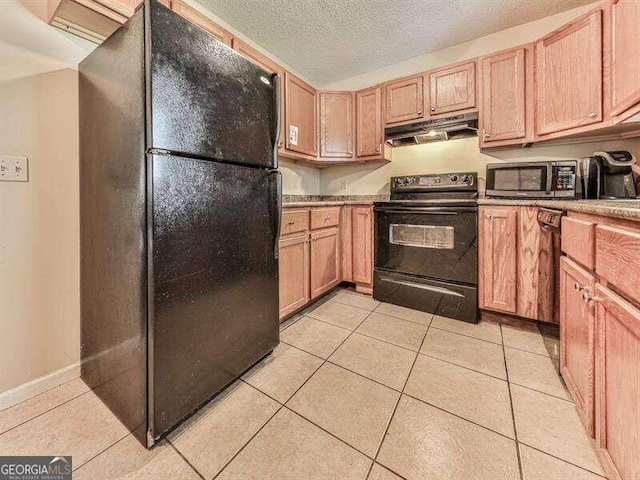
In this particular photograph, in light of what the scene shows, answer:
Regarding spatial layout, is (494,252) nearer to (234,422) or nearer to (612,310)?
(612,310)

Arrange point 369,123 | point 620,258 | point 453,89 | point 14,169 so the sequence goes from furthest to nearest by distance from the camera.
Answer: point 369,123 < point 453,89 < point 14,169 < point 620,258

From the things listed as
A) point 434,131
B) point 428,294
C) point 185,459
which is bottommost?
point 185,459

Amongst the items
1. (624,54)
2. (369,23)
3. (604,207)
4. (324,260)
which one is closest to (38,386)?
(324,260)

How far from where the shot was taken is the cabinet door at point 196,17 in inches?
63.7

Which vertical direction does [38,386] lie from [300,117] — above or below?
below

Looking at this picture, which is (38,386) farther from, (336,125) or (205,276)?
(336,125)

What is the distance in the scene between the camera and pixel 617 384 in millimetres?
761

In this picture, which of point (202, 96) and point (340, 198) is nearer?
point (202, 96)

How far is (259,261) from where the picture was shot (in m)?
1.41

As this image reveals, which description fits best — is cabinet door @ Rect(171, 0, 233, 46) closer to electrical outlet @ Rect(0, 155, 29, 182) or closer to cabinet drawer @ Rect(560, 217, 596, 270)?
electrical outlet @ Rect(0, 155, 29, 182)

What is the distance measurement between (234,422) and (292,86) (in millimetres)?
2668

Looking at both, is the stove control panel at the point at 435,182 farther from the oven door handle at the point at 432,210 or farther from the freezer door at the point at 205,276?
the freezer door at the point at 205,276

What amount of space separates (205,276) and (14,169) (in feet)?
3.37

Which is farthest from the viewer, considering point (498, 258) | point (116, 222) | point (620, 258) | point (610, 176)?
point (498, 258)
